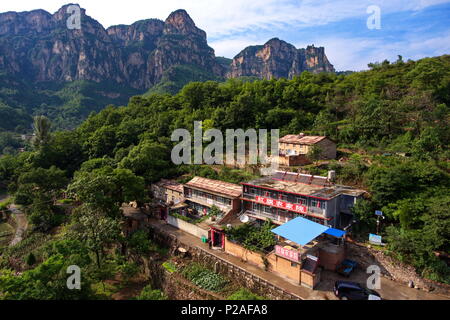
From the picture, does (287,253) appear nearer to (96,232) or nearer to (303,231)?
(303,231)

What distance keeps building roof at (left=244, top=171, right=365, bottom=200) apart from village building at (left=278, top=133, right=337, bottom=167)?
4.48 m

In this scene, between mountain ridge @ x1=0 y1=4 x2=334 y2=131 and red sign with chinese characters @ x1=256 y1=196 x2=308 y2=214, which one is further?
mountain ridge @ x1=0 y1=4 x2=334 y2=131

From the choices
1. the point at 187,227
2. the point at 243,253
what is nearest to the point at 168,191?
the point at 187,227

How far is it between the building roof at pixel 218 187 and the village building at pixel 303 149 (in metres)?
6.92

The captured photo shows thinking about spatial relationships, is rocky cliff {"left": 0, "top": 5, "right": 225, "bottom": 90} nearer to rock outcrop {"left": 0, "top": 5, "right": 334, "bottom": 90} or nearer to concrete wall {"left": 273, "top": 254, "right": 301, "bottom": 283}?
rock outcrop {"left": 0, "top": 5, "right": 334, "bottom": 90}

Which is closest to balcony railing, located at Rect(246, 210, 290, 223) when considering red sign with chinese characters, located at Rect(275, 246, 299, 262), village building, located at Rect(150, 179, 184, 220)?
red sign with chinese characters, located at Rect(275, 246, 299, 262)

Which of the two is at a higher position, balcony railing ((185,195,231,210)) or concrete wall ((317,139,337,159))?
concrete wall ((317,139,337,159))

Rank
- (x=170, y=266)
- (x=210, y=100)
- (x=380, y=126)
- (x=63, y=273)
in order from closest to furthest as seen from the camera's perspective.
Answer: (x=63, y=273) → (x=170, y=266) → (x=380, y=126) → (x=210, y=100)

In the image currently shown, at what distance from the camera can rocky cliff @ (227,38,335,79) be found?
156 meters

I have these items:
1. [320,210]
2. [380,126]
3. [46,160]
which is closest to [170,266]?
[320,210]

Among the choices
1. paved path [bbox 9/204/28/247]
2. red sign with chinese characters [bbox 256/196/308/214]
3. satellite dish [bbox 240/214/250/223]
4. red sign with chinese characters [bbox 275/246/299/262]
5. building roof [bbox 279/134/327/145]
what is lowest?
paved path [bbox 9/204/28/247]

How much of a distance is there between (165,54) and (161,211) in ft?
436

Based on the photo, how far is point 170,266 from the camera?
66.0ft

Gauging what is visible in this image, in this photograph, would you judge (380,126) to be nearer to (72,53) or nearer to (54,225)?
(54,225)
